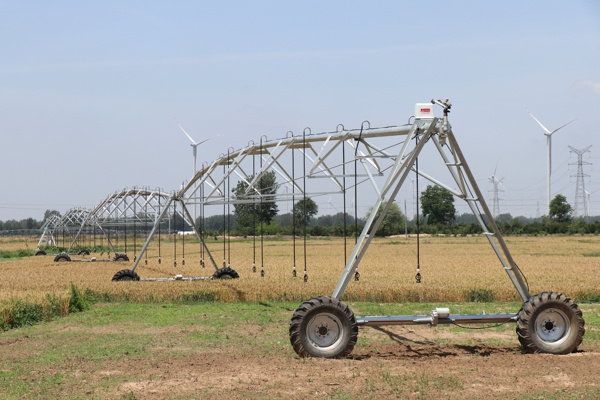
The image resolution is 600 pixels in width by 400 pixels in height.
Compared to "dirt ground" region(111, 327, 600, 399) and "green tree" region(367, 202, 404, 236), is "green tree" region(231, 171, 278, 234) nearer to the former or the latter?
"dirt ground" region(111, 327, 600, 399)

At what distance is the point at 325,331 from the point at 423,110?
4794 mm

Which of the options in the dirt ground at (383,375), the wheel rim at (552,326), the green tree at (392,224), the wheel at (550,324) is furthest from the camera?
the green tree at (392,224)

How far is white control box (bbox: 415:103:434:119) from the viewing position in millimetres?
13500

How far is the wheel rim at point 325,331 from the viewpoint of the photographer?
40.0ft

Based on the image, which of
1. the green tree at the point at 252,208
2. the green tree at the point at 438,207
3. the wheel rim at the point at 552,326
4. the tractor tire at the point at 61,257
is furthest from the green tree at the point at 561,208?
the wheel rim at the point at 552,326

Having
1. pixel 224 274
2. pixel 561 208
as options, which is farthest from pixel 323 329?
pixel 561 208

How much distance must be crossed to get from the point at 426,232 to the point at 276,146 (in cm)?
8407

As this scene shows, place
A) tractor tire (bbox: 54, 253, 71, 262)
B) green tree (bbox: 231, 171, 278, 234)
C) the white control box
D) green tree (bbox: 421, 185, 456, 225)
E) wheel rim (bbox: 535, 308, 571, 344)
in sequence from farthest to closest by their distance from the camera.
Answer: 1. green tree (bbox: 421, 185, 456, 225)
2. tractor tire (bbox: 54, 253, 71, 262)
3. green tree (bbox: 231, 171, 278, 234)
4. the white control box
5. wheel rim (bbox: 535, 308, 571, 344)

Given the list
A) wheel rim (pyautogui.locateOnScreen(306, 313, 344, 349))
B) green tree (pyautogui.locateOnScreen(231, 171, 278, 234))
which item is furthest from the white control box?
green tree (pyautogui.locateOnScreen(231, 171, 278, 234))

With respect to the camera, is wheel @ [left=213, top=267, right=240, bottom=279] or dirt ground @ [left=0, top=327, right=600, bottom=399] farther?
wheel @ [left=213, top=267, right=240, bottom=279]

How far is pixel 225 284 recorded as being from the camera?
968 inches

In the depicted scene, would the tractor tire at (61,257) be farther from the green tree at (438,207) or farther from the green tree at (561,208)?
the green tree at (561,208)

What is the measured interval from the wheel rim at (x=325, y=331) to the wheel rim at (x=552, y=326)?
3.81m

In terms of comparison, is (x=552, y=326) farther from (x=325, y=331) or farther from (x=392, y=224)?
(x=392, y=224)
